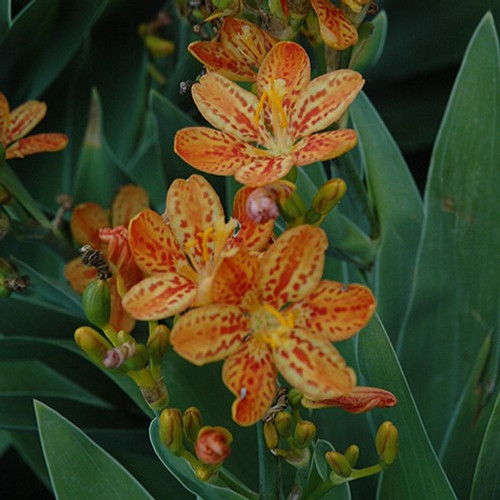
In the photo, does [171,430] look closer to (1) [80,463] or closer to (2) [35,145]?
(1) [80,463]

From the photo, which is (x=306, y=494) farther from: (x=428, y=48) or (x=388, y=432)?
(x=428, y=48)

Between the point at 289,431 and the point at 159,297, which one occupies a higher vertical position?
the point at 159,297

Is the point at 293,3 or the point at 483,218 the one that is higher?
the point at 293,3

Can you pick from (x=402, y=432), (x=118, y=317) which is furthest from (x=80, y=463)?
(x=402, y=432)

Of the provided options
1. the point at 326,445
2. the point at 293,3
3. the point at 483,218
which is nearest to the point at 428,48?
the point at 483,218

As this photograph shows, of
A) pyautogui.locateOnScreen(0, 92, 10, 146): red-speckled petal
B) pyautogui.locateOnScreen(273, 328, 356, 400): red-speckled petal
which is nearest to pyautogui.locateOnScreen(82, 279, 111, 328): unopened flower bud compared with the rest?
pyautogui.locateOnScreen(273, 328, 356, 400): red-speckled petal

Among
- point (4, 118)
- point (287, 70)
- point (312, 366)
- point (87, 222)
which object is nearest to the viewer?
point (312, 366)

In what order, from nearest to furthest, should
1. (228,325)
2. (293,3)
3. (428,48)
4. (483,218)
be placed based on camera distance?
(228,325) → (293,3) → (483,218) → (428,48)
